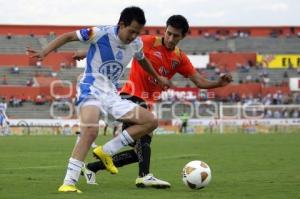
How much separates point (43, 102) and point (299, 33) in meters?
34.9

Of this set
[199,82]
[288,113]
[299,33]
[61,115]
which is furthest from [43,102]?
[199,82]

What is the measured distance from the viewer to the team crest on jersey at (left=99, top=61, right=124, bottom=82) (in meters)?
8.64

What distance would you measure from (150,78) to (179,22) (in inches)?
39.9

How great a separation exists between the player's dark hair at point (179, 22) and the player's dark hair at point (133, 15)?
98 centimetres

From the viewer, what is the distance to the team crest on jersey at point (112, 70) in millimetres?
8641

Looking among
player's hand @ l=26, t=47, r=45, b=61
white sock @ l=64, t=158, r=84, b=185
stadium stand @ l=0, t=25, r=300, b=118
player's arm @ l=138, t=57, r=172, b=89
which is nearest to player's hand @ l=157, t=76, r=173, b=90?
player's arm @ l=138, t=57, r=172, b=89

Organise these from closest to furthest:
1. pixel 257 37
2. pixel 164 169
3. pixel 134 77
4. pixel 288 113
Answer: pixel 134 77
pixel 164 169
pixel 288 113
pixel 257 37

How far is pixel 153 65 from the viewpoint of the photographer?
9.84m

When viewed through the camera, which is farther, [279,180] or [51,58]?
[51,58]

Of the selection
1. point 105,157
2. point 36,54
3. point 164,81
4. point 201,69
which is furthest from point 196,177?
point 201,69

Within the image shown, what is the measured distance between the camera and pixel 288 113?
51.2 meters

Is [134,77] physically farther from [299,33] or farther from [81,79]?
[299,33]

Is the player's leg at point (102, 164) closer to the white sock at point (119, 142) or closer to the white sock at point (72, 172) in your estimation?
the white sock at point (119, 142)

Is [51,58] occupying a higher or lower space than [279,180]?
higher
